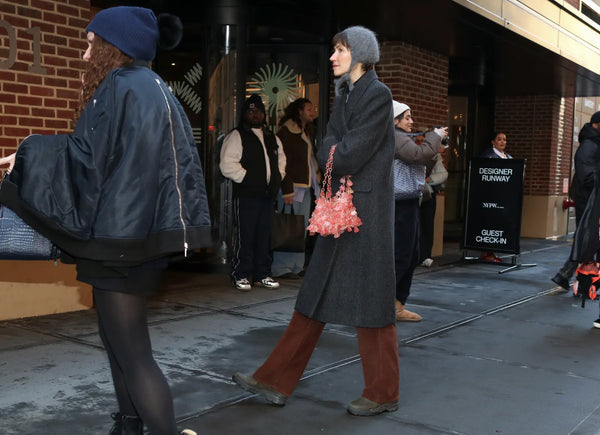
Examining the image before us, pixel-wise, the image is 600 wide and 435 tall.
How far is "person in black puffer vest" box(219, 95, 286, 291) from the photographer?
7.09 meters

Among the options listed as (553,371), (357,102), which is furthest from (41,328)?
(553,371)

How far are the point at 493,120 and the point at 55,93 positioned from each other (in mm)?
11543

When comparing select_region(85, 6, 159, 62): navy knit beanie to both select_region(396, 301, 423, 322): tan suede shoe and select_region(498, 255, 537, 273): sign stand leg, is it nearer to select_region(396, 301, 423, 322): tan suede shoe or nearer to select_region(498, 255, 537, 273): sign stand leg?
select_region(396, 301, 423, 322): tan suede shoe

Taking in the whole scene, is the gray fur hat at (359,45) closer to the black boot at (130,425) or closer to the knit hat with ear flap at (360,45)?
the knit hat with ear flap at (360,45)

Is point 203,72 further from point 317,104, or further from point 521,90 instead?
point 521,90

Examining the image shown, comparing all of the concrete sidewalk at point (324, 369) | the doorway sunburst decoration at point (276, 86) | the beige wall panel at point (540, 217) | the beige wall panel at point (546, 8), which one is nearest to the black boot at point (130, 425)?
the concrete sidewalk at point (324, 369)

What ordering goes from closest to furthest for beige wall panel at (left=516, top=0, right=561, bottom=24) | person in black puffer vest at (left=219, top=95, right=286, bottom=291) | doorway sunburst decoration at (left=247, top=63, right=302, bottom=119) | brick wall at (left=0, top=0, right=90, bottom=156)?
brick wall at (left=0, top=0, right=90, bottom=156) < person in black puffer vest at (left=219, top=95, right=286, bottom=291) < doorway sunburst decoration at (left=247, top=63, right=302, bottom=119) < beige wall panel at (left=516, top=0, right=561, bottom=24)

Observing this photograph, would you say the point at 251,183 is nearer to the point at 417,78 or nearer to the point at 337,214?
the point at 337,214

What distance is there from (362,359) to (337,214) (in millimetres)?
785

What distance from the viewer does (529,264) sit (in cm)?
1013

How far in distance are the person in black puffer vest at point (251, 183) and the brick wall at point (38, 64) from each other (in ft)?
5.89

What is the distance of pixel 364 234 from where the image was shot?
354cm

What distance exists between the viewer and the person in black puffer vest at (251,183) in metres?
7.09

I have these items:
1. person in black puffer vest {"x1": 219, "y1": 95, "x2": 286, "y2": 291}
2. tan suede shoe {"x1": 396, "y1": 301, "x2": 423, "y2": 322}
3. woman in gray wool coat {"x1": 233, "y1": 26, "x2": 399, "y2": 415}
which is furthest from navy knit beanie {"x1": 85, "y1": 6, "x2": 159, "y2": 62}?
person in black puffer vest {"x1": 219, "y1": 95, "x2": 286, "y2": 291}
